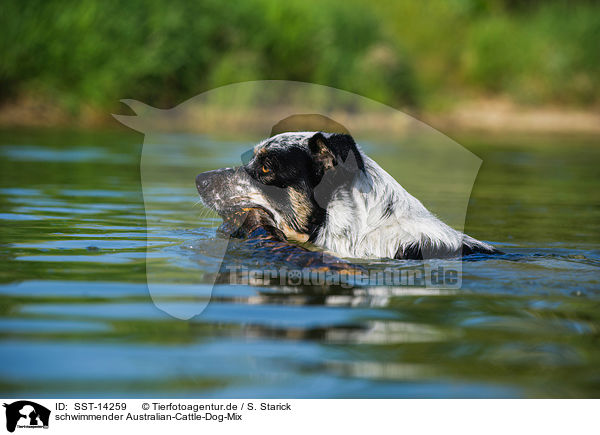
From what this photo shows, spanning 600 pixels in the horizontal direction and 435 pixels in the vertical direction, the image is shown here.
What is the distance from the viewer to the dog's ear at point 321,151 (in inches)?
205

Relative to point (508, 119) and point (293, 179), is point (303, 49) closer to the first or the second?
point (508, 119)

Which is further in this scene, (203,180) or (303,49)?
(303,49)

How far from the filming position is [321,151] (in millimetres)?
5270

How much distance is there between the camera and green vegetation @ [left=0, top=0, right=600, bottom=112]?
1783 cm

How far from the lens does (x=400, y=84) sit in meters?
23.7

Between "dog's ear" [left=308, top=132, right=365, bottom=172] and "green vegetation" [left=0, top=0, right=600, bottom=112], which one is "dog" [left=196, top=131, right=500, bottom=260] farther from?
"green vegetation" [left=0, top=0, right=600, bottom=112]

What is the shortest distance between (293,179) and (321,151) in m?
0.27

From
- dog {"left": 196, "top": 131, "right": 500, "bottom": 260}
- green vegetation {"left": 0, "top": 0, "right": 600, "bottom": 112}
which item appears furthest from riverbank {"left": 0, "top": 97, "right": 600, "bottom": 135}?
dog {"left": 196, "top": 131, "right": 500, "bottom": 260}

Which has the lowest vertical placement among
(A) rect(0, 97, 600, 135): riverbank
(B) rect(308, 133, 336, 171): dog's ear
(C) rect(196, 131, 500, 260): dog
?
(C) rect(196, 131, 500, 260): dog

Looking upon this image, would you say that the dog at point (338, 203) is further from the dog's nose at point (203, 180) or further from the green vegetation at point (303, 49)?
the green vegetation at point (303, 49)

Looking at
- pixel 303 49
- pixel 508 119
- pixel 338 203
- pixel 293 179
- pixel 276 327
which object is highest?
pixel 303 49

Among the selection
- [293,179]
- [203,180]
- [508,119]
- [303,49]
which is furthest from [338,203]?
[508,119]

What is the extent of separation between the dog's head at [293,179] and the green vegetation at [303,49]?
1296 centimetres

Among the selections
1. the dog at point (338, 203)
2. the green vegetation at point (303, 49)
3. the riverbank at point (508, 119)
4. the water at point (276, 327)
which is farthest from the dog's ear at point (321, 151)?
the riverbank at point (508, 119)
